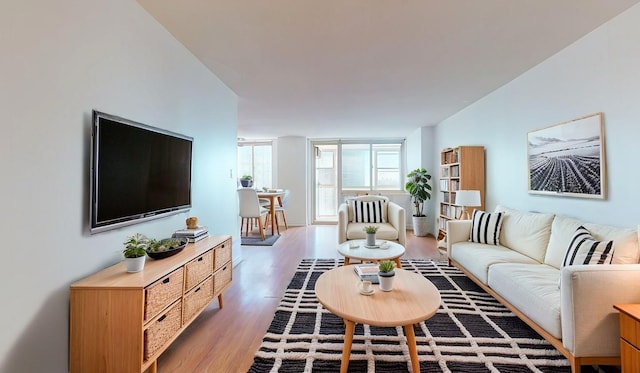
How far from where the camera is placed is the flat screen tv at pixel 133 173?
5.09ft

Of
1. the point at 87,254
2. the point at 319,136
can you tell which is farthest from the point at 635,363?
the point at 319,136

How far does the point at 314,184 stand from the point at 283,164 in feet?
3.36

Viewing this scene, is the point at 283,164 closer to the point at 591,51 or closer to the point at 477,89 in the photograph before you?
the point at 477,89

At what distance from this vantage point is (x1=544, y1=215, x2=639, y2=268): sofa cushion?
1.76m

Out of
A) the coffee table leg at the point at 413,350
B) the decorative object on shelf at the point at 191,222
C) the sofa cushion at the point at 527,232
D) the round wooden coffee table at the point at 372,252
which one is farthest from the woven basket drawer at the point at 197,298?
the sofa cushion at the point at 527,232

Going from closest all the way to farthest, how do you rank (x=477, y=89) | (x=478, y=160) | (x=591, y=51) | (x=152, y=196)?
(x=152, y=196) < (x=591, y=51) < (x=477, y=89) < (x=478, y=160)

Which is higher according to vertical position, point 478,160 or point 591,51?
point 591,51

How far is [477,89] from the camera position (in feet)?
11.5

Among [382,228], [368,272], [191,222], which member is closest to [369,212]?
[382,228]

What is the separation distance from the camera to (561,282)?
1.59 meters

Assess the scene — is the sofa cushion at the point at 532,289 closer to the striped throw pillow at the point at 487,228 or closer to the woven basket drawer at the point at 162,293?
the striped throw pillow at the point at 487,228

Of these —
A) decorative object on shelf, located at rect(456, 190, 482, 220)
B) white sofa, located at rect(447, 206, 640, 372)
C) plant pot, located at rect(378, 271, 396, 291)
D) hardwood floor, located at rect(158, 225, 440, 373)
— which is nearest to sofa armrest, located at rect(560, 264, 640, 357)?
white sofa, located at rect(447, 206, 640, 372)

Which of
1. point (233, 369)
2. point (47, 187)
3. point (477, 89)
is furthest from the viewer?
point (477, 89)

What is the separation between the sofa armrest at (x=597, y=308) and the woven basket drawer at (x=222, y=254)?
2.45 meters
